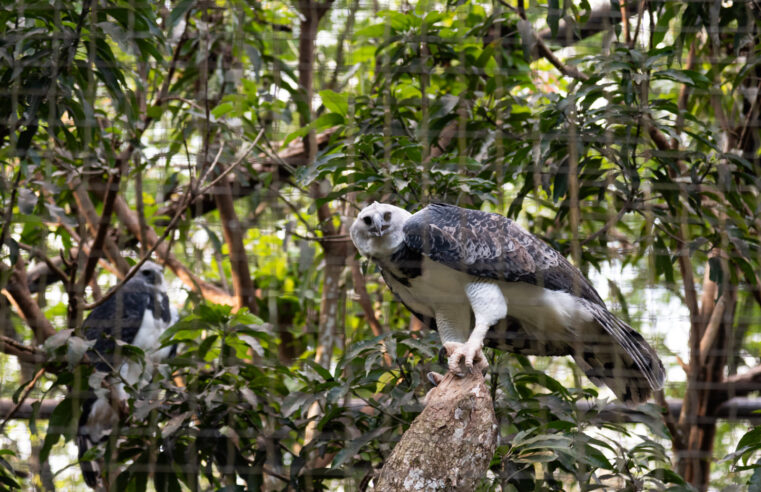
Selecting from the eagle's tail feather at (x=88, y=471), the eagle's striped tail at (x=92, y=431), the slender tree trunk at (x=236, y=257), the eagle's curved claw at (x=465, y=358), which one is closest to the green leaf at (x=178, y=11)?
the slender tree trunk at (x=236, y=257)

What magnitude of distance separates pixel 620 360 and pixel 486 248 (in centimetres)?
44

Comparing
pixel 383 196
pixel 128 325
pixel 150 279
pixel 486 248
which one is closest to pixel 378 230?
pixel 486 248

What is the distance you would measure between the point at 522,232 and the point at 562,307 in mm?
199

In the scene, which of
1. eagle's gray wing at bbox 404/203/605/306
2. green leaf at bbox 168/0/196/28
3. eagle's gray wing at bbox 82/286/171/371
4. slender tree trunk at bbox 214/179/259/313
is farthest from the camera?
eagle's gray wing at bbox 82/286/171/371

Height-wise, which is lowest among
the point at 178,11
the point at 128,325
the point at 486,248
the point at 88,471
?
the point at 88,471

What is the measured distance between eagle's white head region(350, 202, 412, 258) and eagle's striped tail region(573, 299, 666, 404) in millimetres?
474

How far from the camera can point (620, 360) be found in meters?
2.02

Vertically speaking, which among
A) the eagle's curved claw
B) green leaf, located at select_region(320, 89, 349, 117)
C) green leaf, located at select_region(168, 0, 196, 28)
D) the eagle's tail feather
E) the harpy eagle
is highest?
green leaf, located at select_region(168, 0, 196, 28)

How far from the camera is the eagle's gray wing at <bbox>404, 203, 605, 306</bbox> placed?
1.90 m

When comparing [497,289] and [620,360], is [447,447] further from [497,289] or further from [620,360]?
[620,360]

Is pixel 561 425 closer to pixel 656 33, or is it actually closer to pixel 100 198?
pixel 656 33

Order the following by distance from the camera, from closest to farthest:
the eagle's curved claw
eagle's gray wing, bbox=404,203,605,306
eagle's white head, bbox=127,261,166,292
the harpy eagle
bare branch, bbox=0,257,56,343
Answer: the eagle's curved claw < eagle's gray wing, bbox=404,203,605,306 < bare branch, bbox=0,257,56,343 < the harpy eagle < eagle's white head, bbox=127,261,166,292

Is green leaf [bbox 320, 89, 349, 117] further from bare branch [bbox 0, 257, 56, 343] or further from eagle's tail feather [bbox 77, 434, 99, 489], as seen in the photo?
eagle's tail feather [bbox 77, 434, 99, 489]

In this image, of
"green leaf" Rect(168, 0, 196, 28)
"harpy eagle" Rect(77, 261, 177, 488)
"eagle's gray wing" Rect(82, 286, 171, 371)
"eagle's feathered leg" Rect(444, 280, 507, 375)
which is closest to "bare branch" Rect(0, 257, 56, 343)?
"harpy eagle" Rect(77, 261, 177, 488)
